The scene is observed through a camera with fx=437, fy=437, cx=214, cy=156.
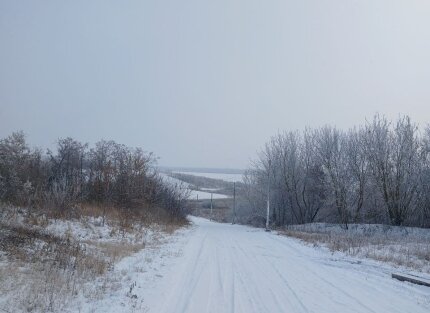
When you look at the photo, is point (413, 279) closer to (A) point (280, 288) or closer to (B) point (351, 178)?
(A) point (280, 288)

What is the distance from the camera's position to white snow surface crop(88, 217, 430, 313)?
8.23 meters

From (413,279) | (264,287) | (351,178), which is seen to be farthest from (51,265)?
(351,178)

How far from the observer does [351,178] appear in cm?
4434

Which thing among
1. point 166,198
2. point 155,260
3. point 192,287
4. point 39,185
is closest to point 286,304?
point 192,287

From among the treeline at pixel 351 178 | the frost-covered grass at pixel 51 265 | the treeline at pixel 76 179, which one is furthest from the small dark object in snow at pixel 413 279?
the treeline at pixel 351 178

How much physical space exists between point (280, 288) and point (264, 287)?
1.21 feet

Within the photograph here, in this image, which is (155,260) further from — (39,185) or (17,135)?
(17,135)

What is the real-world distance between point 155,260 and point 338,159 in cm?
3611

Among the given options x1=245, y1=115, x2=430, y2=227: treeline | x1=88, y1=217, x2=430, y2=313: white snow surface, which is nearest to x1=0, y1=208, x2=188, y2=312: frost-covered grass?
x1=88, y1=217, x2=430, y2=313: white snow surface

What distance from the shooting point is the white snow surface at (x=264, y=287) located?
27.0 feet

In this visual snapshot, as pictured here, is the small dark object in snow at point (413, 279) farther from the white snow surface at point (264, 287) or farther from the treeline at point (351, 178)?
the treeline at point (351, 178)

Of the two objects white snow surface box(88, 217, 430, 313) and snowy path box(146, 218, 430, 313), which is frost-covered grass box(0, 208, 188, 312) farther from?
snowy path box(146, 218, 430, 313)

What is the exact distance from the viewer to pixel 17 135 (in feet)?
78.3

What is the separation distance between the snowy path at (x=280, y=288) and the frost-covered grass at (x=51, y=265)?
1.35 metres
